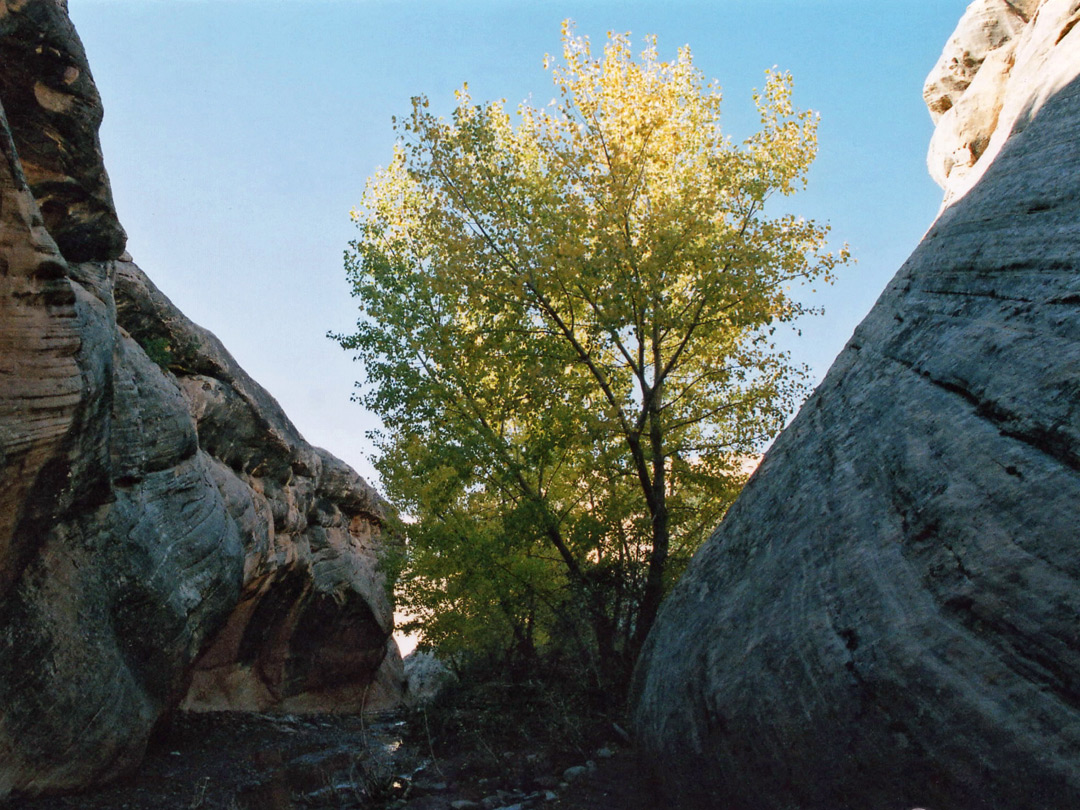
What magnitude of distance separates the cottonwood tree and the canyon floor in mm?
2797

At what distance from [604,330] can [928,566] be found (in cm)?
1003

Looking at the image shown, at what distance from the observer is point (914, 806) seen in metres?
3.86

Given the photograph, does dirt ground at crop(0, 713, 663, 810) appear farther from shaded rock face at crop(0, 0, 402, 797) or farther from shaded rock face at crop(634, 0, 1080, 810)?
shaded rock face at crop(634, 0, 1080, 810)

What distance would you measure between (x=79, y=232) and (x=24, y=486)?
439cm

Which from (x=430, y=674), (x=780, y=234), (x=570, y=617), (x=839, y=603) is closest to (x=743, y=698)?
(x=839, y=603)

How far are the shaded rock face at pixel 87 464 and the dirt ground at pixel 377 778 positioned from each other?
95 centimetres

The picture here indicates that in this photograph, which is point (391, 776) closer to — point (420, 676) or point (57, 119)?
point (57, 119)

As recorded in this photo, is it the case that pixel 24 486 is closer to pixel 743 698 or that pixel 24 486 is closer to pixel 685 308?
pixel 743 698

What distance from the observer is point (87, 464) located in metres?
9.70

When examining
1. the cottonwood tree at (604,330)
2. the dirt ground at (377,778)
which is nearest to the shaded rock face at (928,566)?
the dirt ground at (377,778)

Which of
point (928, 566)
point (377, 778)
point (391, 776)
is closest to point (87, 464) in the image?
point (377, 778)

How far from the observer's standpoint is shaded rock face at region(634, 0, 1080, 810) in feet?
11.8

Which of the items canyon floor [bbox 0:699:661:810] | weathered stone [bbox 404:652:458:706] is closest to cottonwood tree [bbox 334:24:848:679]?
canyon floor [bbox 0:699:661:810]

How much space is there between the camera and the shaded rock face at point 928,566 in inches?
141
